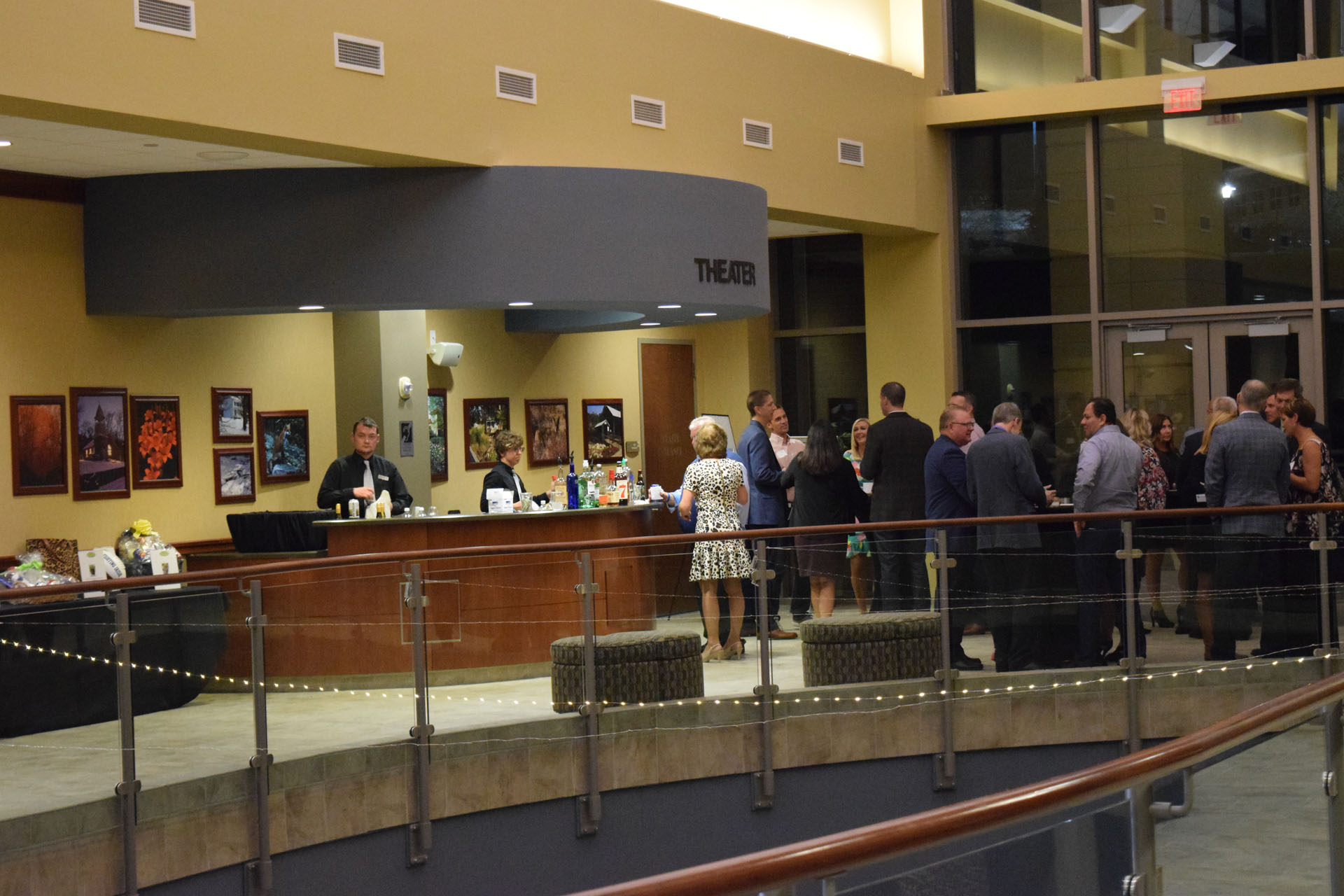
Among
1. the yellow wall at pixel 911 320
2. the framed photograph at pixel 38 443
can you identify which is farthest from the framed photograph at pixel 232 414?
the yellow wall at pixel 911 320

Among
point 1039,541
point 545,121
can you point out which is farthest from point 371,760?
point 545,121

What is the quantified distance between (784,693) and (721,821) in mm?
770

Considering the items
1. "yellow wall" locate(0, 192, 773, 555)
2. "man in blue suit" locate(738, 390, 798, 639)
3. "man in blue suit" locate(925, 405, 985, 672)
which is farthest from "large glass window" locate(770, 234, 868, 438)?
"man in blue suit" locate(925, 405, 985, 672)

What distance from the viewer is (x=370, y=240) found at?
368 inches

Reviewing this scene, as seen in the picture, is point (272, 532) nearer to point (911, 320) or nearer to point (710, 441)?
point (710, 441)

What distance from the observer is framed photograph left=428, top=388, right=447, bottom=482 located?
42.0 feet

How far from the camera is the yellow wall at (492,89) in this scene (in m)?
7.64

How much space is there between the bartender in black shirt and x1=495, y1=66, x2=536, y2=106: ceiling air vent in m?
2.43

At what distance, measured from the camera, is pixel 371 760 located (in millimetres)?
7027

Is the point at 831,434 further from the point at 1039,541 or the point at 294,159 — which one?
the point at 294,159

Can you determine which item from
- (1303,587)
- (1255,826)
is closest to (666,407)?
(1303,587)

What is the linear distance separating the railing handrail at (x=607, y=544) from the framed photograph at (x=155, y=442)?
257cm

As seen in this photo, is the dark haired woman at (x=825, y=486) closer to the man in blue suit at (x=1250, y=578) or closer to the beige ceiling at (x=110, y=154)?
the man in blue suit at (x=1250, y=578)

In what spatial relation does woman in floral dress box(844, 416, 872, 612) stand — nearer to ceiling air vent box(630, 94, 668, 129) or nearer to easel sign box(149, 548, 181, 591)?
ceiling air vent box(630, 94, 668, 129)
